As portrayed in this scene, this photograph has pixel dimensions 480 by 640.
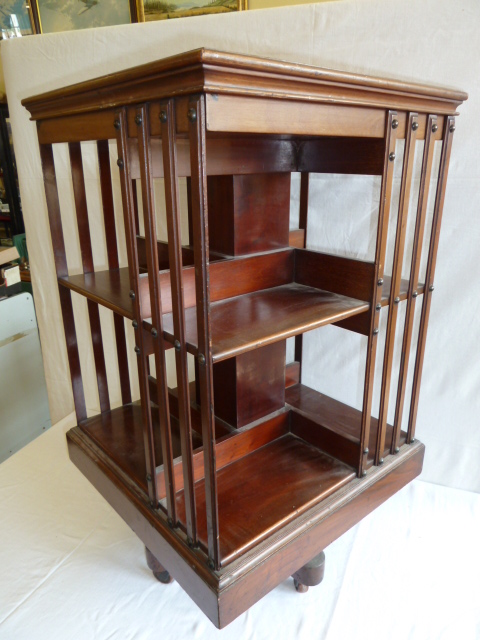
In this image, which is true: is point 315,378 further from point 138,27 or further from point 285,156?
point 138,27

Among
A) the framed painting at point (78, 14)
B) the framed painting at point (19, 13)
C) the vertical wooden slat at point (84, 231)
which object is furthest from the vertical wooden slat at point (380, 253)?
the framed painting at point (19, 13)

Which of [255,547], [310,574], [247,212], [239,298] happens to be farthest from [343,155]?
[310,574]

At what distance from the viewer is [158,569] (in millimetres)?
1048

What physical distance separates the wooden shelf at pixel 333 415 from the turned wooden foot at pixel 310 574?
232 mm

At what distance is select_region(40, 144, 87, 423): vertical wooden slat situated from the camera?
988 mm

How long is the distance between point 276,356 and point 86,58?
971mm

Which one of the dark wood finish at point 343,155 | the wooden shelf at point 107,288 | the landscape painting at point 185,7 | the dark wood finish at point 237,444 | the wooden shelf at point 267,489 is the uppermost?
the landscape painting at point 185,7

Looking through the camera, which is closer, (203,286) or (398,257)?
(203,286)

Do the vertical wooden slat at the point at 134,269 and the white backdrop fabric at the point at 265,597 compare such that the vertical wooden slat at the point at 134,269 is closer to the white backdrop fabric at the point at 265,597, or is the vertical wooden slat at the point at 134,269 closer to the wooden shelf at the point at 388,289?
the white backdrop fabric at the point at 265,597

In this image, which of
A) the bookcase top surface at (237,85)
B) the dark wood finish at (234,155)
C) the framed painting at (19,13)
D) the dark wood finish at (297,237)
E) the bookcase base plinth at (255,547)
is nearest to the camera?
the bookcase top surface at (237,85)

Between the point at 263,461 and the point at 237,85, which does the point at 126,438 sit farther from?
the point at 237,85

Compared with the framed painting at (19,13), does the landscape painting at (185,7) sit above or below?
below

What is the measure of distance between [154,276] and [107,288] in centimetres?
26

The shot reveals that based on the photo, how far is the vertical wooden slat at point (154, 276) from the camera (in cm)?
66
